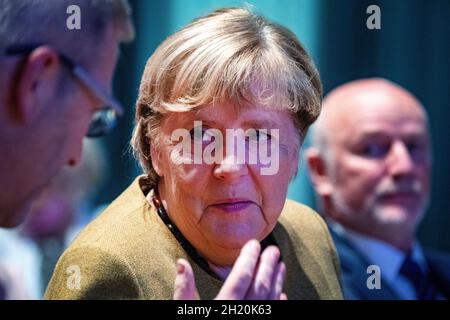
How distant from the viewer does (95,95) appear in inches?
65.1

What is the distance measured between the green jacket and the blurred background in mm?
1321

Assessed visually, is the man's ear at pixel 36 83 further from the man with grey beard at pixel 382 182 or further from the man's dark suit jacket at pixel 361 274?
the man with grey beard at pixel 382 182

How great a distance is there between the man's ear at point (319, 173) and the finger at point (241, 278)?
1455 mm

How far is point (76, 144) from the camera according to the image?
1.69 m

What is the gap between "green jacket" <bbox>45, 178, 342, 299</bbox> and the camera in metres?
1.49

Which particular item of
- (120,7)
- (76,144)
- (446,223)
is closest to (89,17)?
(120,7)

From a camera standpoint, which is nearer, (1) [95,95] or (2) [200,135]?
(2) [200,135]

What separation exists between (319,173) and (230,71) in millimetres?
1438

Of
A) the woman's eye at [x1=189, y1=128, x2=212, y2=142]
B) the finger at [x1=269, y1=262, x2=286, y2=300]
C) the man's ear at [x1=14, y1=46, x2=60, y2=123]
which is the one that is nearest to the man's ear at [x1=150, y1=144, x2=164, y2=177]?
the woman's eye at [x1=189, y1=128, x2=212, y2=142]

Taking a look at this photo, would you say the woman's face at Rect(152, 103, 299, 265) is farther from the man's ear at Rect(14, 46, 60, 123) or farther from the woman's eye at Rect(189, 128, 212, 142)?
the man's ear at Rect(14, 46, 60, 123)

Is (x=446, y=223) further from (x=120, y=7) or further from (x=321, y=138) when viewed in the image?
(x=120, y=7)

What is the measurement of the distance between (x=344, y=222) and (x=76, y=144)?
4.24 feet

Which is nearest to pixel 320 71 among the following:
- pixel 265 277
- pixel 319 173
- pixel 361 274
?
pixel 319 173

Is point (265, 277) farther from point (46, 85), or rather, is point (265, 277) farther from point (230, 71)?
point (46, 85)
